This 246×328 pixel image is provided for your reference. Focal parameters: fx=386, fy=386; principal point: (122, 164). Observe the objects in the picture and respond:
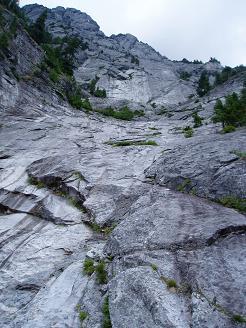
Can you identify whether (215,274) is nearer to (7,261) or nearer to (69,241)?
(69,241)

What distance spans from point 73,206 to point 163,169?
4.62 meters

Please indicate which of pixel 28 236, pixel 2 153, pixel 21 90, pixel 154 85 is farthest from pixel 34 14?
pixel 28 236

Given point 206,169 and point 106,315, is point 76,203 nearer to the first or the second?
point 206,169

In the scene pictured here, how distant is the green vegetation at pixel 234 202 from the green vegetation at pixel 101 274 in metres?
5.22

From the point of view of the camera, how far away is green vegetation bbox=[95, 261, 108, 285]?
1185 cm

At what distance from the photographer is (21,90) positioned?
3719cm

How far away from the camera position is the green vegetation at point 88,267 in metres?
12.5

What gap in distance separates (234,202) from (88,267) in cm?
583

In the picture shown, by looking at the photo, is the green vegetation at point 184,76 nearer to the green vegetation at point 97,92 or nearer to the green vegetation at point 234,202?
the green vegetation at point 97,92

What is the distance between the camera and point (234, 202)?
14266mm

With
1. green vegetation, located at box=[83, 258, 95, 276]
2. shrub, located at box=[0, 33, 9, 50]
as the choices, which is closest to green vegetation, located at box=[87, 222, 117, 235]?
green vegetation, located at box=[83, 258, 95, 276]

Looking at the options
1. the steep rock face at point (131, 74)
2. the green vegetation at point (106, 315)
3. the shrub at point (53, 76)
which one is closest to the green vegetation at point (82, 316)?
the green vegetation at point (106, 315)

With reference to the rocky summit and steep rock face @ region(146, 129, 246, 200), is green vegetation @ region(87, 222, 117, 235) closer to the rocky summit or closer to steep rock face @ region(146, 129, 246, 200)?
the rocky summit

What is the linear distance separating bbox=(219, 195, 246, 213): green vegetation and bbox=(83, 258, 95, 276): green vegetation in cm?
539
